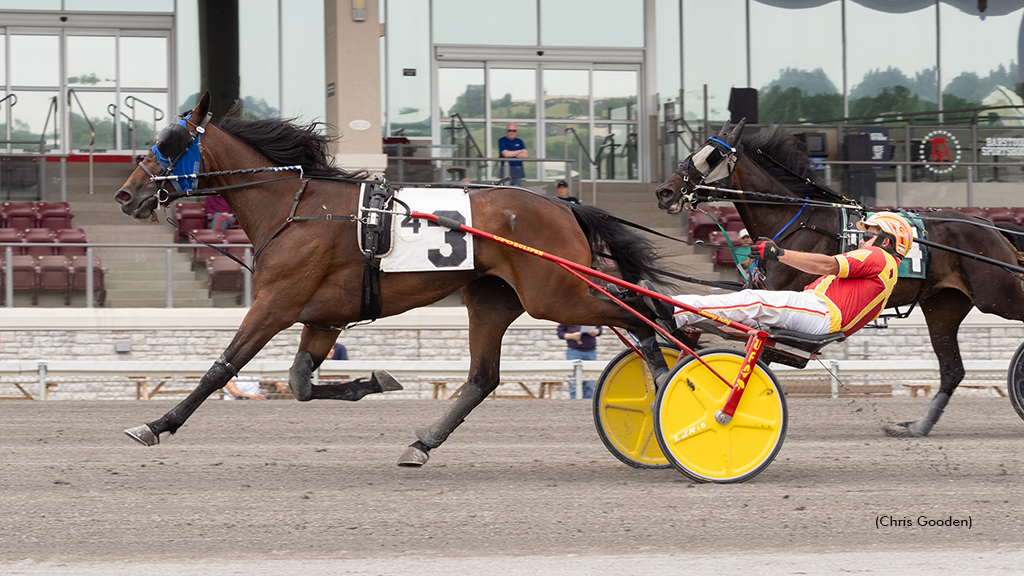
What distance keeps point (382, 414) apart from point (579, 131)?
11.6 metres

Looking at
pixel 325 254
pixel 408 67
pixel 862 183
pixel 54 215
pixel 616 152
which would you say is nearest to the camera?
pixel 325 254

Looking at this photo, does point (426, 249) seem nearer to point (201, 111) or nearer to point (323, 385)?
point (323, 385)

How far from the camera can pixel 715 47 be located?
67.2ft

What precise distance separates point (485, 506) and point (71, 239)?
8.36m

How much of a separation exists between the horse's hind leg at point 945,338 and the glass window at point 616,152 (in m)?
8.47

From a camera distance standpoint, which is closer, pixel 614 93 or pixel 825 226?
pixel 825 226

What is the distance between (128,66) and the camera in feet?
63.7

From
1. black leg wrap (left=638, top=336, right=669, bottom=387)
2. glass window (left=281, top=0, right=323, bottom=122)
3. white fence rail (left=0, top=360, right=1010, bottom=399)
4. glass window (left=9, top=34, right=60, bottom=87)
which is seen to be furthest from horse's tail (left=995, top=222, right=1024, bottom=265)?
glass window (left=9, top=34, right=60, bottom=87)

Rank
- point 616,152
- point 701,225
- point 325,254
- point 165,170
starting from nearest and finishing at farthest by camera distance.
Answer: point 325,254 < point 165,170 < point 701,225 < point 616,152

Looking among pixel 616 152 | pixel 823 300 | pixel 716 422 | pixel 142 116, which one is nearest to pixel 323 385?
pixel 716 422

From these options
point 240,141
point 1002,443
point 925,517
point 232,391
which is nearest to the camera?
point 925,517

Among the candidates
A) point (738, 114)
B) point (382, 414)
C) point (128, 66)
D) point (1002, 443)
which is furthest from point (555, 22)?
point (1002, 443)

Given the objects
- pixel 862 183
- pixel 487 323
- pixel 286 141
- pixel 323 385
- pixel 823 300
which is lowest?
pixel 323 385

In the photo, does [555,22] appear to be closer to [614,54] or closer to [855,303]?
[614,54]
